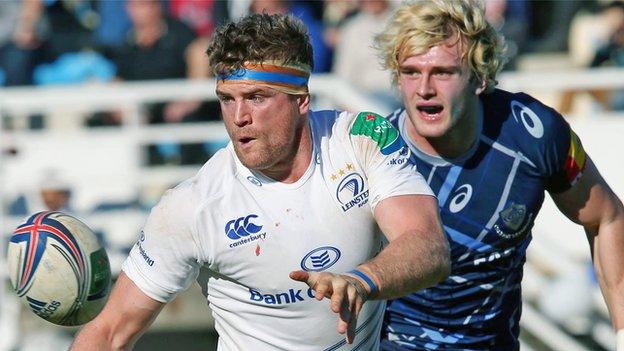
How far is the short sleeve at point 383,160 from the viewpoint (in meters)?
4.39

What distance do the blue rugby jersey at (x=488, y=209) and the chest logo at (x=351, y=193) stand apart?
88 centimetres

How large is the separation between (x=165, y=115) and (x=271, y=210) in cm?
573

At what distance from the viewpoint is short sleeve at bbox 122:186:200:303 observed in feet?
14.5

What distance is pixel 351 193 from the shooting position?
449 centimetres

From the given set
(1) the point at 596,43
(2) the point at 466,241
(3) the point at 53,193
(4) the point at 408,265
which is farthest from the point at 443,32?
(1) the point at 596,43

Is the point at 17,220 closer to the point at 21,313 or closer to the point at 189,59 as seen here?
the point at 21,313

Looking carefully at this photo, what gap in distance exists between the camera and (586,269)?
8.80 metres

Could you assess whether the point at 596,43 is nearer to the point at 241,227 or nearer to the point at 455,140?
the point at 455,140

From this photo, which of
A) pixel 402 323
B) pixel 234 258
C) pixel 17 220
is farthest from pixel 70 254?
pixel 17 220

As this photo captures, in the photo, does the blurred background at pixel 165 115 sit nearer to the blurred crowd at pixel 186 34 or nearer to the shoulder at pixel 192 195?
the blurred crowd at pixel 186 34

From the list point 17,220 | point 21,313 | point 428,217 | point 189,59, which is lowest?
point 21,313

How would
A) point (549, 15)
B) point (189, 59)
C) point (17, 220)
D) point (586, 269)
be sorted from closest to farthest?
1. point (586, 269)
2. point (17, 220)
3. point (189, 59)
4. point (549, 15)

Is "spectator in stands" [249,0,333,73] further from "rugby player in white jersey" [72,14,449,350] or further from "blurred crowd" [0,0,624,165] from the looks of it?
"rugby player in white jersey" [72,14,449,350]

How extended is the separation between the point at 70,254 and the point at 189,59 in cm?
542
